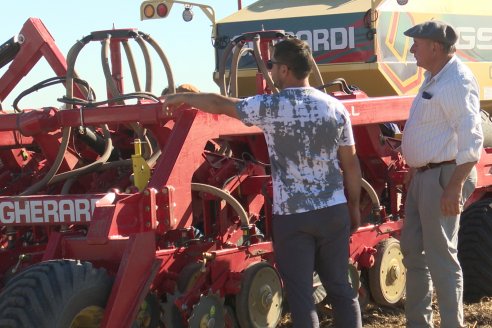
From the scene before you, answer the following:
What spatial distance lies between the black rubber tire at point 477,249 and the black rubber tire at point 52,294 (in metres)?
3.15

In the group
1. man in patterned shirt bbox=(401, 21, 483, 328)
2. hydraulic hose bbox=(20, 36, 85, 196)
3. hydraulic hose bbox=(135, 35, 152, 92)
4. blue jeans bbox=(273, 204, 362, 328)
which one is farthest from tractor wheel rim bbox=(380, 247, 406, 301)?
hydraulic hose bbox=(20, 36, 85, 196)

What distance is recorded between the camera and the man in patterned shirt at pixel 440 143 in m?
4.41

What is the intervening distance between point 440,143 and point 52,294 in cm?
205

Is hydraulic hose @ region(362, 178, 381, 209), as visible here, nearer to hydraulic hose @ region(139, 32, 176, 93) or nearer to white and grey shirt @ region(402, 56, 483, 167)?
white and grey shirt @ region(402, 56, 483, 167)

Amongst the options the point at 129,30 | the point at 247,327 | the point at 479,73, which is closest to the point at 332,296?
the point at 247,327

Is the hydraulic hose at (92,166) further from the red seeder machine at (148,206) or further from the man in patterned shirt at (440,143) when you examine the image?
the man in patterned shirt at (440,143)

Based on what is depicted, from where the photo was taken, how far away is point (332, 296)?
13.3 ft

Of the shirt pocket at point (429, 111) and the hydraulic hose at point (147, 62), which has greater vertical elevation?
the hydraulic hose at point (147, 62)

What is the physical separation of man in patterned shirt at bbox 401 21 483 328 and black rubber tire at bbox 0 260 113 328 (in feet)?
5.49

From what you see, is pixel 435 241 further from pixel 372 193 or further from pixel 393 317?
pixel 393 317

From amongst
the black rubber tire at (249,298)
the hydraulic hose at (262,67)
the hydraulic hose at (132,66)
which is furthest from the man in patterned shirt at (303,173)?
the hydraulic hose at (132,66)

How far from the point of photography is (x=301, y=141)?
387 centimetres

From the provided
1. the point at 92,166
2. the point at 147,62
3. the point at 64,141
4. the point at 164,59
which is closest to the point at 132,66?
the point at 147,62

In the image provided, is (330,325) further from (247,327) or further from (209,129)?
(209,129)
